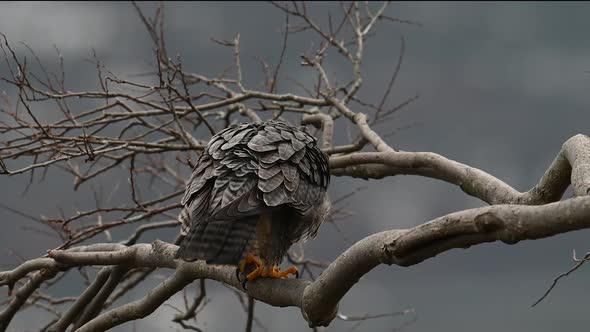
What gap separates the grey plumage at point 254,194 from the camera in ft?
11.7

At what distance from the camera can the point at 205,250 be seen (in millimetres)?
3502

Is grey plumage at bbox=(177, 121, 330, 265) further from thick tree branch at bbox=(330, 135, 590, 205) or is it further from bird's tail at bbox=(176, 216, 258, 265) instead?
thick tree branch at bbox=(330, 135, 590, 205)

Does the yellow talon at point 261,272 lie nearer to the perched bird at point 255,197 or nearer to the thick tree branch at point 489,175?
the perched bird at point 255,197

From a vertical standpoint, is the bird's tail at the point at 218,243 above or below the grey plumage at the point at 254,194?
below

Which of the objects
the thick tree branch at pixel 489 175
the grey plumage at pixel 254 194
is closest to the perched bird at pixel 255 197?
the grey plumage at pixel 254 194

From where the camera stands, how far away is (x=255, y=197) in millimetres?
3795

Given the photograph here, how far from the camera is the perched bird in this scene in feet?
11.7

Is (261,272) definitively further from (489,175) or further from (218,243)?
(489,175)

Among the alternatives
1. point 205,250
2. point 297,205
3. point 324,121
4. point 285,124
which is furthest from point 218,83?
point 205,250

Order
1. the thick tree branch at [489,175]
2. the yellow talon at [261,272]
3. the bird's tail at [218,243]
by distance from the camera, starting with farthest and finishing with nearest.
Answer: the yellow talon at [261,272] < the thick tree branch at [489,175] < the bird's tail at [218,243]

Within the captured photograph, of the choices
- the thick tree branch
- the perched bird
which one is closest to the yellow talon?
the perched bird

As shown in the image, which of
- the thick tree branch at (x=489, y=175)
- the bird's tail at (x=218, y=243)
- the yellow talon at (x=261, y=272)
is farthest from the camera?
the yellow talon at (x=261, y=272)

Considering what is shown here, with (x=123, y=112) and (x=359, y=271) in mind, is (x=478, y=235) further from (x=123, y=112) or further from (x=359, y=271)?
(x=123, y=112)

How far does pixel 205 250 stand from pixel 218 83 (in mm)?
4555
